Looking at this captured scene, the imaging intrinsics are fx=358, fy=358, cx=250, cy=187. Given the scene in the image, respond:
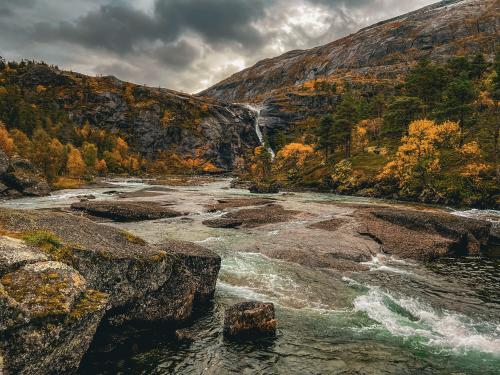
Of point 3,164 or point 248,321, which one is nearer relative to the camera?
point 248,321

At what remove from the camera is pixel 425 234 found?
36156 mm

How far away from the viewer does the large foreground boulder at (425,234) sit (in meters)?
32.8

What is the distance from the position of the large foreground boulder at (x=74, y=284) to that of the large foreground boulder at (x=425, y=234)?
69.2 feet

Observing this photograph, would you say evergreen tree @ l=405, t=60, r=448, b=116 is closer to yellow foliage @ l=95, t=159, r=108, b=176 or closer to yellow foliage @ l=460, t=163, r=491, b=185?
yellow foliage @ l=460, t=163, r=491, b=185

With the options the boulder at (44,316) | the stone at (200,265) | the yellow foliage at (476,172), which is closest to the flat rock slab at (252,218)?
the stone at (200,265)

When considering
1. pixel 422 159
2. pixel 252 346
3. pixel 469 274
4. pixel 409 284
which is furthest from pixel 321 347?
pixel 422 159

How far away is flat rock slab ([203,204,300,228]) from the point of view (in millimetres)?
42188

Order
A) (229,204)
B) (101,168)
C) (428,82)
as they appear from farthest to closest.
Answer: (101,168), (428,82), (229,204)

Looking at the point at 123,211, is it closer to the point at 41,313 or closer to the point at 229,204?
the point at 229,204

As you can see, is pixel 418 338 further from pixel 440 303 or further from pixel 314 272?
pixel 314 272

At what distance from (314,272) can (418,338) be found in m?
9.80

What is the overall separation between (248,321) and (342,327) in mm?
4730

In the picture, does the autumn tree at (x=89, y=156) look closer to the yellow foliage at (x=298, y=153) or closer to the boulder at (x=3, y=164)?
the yellow foliage at (x=298, y=153)

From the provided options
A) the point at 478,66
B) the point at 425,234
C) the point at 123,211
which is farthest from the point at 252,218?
the point at 478,66
